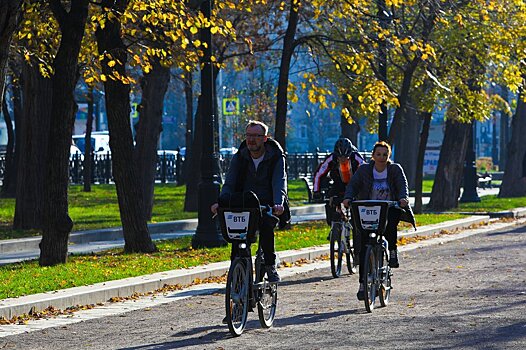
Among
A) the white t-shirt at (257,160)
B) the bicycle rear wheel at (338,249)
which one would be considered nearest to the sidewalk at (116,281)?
the bicycle rear wheel at (338,249)

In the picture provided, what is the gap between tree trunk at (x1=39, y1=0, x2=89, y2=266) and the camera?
17531mm

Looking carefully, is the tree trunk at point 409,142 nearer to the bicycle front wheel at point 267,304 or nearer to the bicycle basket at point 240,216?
the bicycle front wheel at point 267,304

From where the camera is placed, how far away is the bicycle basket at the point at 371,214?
43.6 feet

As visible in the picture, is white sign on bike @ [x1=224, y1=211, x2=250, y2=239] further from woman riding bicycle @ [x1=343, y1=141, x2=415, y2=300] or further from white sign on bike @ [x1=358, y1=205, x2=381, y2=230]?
woman riding bicycle @ [x1=343, y1=141, x2=415, y2=300]

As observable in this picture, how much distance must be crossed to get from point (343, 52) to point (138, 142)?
5003mm

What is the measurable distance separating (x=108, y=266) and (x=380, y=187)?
506cm

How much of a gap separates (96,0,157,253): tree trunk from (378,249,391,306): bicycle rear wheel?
22.0 ft

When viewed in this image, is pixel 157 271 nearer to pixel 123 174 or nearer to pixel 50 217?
pixel 50 217

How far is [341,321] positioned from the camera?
40.6ft

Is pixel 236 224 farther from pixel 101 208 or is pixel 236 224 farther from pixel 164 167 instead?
pixel 164 167

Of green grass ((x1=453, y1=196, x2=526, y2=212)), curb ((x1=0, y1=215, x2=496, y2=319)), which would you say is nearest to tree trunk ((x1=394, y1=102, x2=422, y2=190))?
green grass ((x1=453, y1=196, x2=526, y2=212))

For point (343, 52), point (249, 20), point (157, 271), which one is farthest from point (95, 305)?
point (249, 20)

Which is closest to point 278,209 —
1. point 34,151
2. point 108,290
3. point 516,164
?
point 108,290

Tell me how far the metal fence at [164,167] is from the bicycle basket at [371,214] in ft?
119
